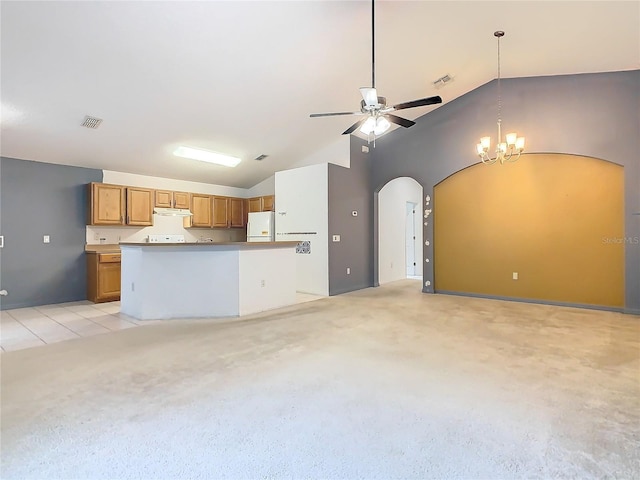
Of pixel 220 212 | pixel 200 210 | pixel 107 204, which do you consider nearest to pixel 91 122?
pixel 107 204

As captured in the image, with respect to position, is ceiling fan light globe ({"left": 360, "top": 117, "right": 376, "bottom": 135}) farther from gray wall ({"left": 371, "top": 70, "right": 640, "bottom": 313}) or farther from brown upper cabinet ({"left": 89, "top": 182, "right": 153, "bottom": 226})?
brown upper cabinet ({"left": 89, "top": 182, "right": 153, "bottom": 226})

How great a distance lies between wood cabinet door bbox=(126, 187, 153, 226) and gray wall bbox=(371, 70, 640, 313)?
4.89 meters

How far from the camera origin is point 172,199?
22.6 ft

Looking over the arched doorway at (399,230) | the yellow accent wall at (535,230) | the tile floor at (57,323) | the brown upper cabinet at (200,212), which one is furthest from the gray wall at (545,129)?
the tile floor at (57,323)

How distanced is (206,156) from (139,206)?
1588mm

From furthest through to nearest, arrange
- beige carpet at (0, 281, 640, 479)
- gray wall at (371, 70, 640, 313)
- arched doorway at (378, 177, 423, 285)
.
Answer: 1. arched doorway at (378, 177, 423, 285)
2. gray wall at (371, 70, 640, 313)
3. beige carpet at (0, 281, 640, 479)

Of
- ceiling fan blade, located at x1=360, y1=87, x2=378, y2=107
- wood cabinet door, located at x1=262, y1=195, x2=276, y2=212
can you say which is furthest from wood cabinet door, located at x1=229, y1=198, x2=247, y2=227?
ceiling fan blade, located at x1=360, y1=87, x2=378, y2=107

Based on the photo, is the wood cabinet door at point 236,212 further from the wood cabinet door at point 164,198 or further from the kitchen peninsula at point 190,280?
the kitchen peninsula at point 190,280

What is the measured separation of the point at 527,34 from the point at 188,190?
260 inches

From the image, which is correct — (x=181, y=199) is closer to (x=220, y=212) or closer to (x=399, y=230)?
(x=220, y=212)

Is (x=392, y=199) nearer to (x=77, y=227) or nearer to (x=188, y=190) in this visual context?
(x=188, y=190)

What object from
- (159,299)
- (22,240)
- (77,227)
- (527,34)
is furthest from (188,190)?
(527,34)

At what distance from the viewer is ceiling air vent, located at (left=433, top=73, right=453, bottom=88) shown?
17.6 feet

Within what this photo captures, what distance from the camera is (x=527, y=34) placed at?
4.29 m
